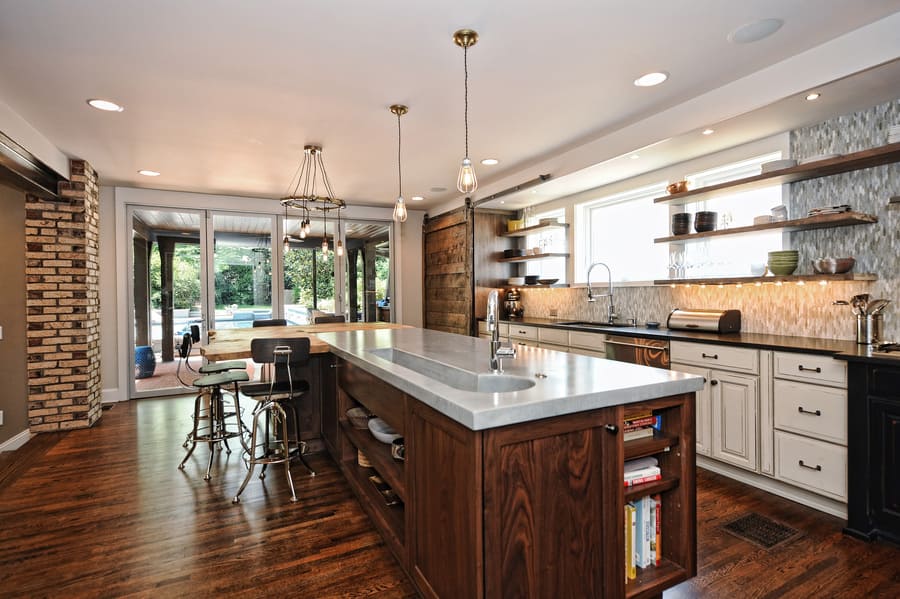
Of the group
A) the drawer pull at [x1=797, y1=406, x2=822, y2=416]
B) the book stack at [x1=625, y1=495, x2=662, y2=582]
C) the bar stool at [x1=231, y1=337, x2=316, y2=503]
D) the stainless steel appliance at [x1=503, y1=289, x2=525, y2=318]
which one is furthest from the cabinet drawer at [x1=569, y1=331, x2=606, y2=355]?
the bar stool at [x1=231, y1=337, x2=316, y2=503]


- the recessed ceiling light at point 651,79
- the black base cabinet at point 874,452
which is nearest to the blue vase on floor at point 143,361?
the recessed ceiling light at point 651,79

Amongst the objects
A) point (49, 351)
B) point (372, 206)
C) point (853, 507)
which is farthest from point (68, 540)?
point (372, 206)

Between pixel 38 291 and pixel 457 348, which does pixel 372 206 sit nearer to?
pixel 38 291

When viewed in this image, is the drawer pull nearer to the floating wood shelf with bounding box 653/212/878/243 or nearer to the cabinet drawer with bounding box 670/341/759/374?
the cabinet drawer with bounding box 670/341/759/374

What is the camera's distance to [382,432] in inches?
98.7

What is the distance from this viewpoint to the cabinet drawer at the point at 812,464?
2434 mm

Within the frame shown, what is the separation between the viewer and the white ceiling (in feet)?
7.13

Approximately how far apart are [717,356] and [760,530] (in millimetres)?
1054

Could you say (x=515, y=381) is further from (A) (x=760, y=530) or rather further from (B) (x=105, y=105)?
(B) (x=105, y=105)

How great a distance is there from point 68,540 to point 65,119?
298cm

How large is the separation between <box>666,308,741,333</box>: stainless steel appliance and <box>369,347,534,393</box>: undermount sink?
227 cm

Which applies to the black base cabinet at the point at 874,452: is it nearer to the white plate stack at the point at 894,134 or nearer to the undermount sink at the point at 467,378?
the white plate stack at the point at 894,134

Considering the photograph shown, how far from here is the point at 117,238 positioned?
18.4 feet

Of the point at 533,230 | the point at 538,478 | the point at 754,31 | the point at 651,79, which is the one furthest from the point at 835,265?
the point at 533,230
